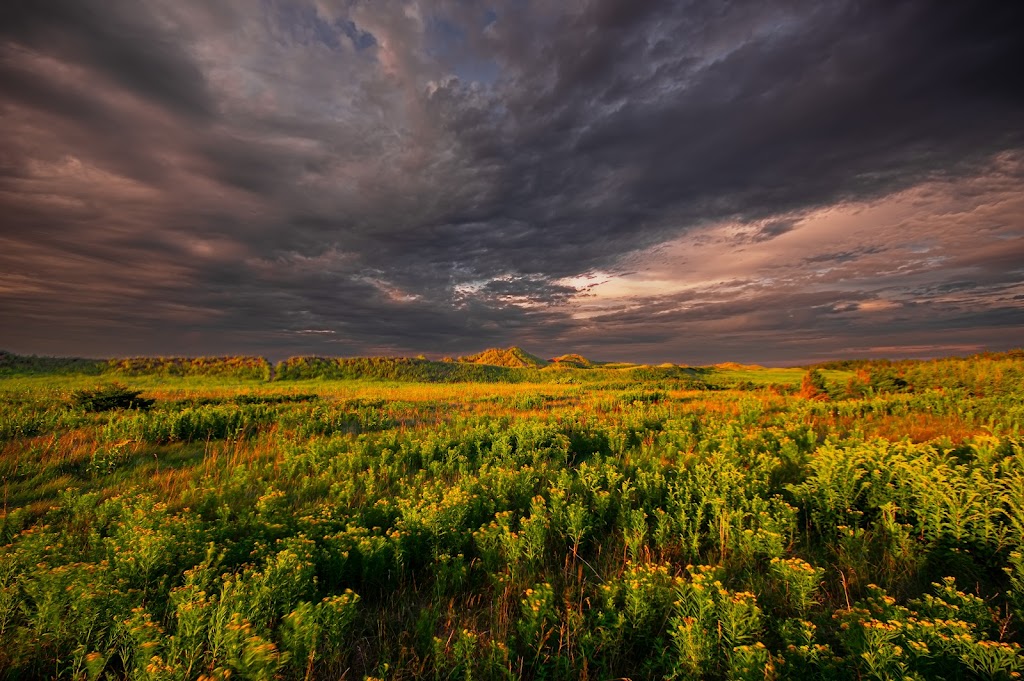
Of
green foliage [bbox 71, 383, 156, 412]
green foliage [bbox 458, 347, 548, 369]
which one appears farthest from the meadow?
green foliage [bbox 458, 347, 548, 369]

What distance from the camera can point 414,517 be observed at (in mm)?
4977

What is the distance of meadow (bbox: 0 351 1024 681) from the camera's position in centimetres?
287

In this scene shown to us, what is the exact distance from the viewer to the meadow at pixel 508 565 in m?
2.87

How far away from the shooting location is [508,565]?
4.44 m

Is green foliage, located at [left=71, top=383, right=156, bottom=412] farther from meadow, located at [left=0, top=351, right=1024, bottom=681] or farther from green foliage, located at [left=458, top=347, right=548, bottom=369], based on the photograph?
green foliage, located at [left=458, top=347, right=548, bottom=369]

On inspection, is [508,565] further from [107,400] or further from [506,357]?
[506,357]

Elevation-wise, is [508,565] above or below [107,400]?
below

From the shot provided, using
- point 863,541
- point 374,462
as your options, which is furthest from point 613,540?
point 374,462

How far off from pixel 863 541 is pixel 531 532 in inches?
171

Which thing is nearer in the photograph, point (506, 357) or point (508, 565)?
point (508, 565)

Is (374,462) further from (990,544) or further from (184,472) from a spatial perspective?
(990,544)

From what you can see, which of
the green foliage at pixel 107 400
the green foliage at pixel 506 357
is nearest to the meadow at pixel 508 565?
the green foliage at pixel 107 400

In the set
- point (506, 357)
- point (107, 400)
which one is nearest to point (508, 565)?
point (107, 400)

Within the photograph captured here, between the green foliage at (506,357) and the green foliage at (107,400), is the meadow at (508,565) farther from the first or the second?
the green foliage at (506,357)
